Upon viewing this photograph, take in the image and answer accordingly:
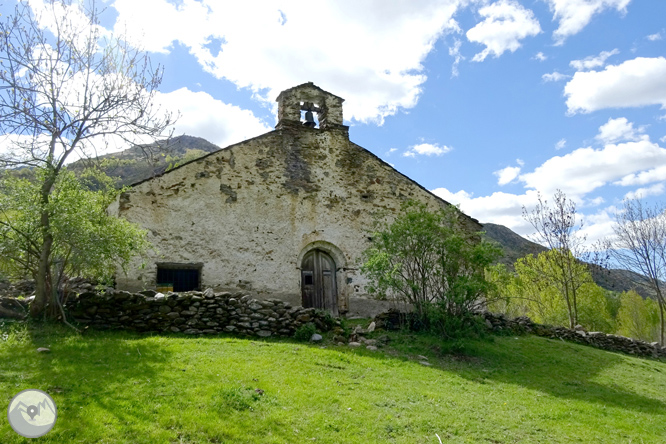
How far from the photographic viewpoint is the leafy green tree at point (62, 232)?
8.99 metres

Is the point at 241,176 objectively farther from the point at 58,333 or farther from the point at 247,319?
the point at 58,333

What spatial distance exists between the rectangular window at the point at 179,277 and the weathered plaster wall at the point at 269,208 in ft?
0.71

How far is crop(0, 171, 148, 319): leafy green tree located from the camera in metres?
8.99

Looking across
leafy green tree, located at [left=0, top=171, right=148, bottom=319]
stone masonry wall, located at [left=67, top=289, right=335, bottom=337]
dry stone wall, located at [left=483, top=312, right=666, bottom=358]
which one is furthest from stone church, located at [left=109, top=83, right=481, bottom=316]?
dry stone wall, located at [left=483, top=312, right=666, bottom=358]

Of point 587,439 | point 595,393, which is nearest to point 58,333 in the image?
point 587,439

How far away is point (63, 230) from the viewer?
29.1 ft

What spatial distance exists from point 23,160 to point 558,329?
16342 millimetres

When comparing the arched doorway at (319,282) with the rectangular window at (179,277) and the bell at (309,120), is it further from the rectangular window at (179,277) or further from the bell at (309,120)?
the bell at (309,120)

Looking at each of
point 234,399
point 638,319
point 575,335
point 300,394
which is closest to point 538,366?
point 575,335

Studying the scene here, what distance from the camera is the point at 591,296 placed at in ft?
94.6

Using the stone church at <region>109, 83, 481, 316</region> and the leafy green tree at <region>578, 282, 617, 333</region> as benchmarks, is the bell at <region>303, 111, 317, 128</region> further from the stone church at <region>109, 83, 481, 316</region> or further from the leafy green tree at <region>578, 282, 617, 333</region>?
the leafy green tree at <region>578, 282, 617, 333</region>

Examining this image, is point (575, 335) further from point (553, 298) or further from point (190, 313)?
point (553, 298)

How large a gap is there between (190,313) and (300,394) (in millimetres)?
4764

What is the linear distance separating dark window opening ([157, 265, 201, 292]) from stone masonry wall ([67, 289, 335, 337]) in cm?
253
